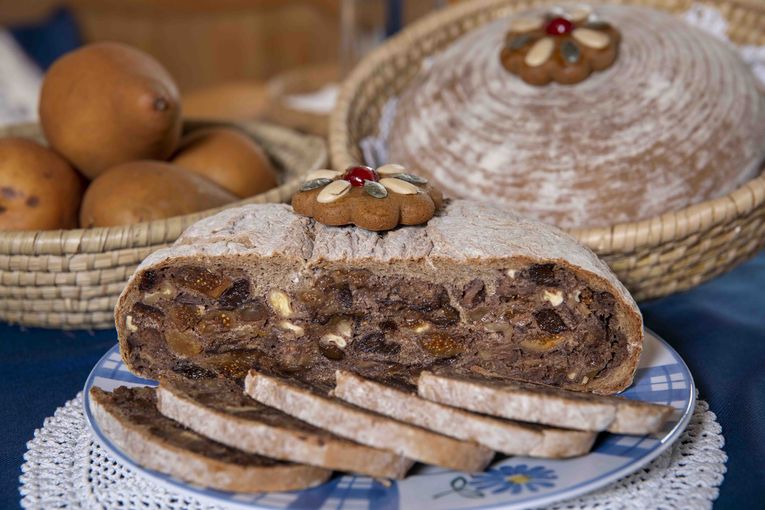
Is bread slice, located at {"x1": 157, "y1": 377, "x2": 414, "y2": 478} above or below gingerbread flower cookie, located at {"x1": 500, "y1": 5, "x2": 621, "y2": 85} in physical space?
below

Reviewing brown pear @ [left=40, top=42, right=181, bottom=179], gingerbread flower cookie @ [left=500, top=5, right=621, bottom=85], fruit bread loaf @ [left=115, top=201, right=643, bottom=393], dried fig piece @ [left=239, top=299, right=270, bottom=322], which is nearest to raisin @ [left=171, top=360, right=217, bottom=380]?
fruit bread loaf @ [left=115, top=201, right=643, bottom=393]

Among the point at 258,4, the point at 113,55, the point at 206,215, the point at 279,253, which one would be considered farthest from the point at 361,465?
the point at 258,4

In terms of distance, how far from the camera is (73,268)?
1.76 metres

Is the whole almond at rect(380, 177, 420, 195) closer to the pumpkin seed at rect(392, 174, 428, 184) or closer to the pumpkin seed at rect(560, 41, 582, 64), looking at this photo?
the pumpkin seed at rect(392, 174, 428, 184)

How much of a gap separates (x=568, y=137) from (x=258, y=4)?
4.99 m

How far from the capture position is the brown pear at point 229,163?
6.85 ft

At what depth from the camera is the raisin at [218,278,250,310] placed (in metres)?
1.46

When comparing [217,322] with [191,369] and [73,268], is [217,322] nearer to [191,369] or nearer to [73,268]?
[191,369]

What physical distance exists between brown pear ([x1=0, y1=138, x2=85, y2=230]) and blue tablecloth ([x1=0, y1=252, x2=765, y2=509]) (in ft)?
0.88

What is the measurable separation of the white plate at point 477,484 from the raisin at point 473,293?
1.04ft

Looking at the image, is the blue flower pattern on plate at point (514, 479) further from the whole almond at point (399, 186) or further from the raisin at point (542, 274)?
the whole almond at point (399, 186)

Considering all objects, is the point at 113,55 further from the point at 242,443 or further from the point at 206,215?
the point at 242,443

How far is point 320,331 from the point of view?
1491 millimetres

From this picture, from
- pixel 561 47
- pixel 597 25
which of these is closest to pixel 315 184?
pixel 561 47
